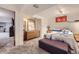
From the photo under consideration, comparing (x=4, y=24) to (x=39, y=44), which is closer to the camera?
(x=4, y=24)

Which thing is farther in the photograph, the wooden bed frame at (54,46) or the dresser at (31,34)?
the dresser at (31,34)

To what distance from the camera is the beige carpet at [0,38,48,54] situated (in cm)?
154

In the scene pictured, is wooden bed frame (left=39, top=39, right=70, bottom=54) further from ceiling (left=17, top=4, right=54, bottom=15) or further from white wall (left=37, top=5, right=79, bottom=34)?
ceiling (left=17, top=4, right=54, bottom=15)

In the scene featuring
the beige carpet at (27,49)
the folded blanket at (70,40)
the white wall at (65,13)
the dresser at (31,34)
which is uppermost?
the white wall at (65,13)

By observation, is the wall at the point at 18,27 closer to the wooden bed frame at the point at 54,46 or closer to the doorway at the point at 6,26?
the doorway at the point at 6,26

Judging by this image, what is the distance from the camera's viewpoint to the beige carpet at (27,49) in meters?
1.54

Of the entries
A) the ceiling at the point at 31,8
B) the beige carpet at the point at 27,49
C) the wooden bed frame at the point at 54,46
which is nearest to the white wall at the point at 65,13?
the ceiling at the point at 31,8

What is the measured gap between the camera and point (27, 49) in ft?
5.15

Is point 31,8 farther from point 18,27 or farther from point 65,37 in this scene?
point 65,37

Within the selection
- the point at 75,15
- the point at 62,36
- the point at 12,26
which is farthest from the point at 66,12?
the point at 12,26
